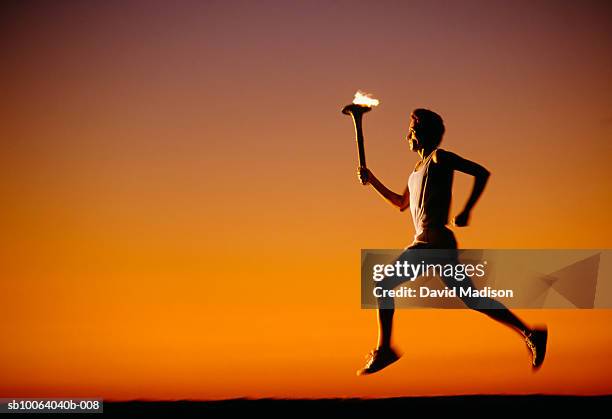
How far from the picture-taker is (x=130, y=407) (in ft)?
15.4

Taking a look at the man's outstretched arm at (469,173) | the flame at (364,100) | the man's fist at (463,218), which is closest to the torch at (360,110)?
the flame at (364,100)

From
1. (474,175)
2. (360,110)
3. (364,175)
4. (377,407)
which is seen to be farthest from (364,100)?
(377,407)

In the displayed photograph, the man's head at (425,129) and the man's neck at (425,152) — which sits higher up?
the man's head at (425,129)

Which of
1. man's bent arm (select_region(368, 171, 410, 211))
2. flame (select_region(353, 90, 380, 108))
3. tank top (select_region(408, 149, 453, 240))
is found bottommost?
tank top (select_region(408, 149, 453, 240))

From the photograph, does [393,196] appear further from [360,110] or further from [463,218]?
[463,218]

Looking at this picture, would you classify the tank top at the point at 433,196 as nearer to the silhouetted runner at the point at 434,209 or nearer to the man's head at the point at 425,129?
the silhouetted runner at the point at 434,209

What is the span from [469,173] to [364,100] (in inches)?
36.6

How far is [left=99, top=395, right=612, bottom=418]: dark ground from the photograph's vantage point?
4.28 m

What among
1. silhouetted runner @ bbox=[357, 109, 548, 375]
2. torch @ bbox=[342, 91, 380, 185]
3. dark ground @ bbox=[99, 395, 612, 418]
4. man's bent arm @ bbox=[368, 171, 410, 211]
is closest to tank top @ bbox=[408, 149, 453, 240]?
silhouetted runner @ bbox=[357, 109, 548, 375]

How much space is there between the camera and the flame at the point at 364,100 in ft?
15.7

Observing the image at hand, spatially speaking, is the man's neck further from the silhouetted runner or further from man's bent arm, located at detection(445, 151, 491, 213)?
man's bent arm, located at detection(445, 151, 491, 213)

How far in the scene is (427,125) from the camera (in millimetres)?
4586

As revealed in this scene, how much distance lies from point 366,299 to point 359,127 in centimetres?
129

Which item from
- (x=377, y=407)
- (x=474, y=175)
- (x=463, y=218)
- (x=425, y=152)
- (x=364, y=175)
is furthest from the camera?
(x=364, y=175)
